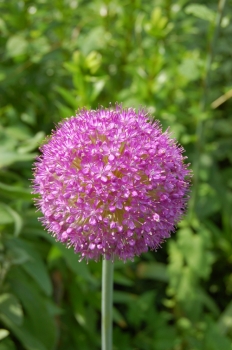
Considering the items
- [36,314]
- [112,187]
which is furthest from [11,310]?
[112,187]

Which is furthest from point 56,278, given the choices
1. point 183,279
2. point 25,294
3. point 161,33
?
point 161,33

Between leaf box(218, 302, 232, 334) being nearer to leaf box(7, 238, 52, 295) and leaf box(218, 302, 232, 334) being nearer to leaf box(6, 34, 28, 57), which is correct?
leaf box(7, 238, 52, 295)

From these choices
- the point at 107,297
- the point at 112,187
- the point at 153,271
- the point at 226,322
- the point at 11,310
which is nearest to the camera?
the point at 112,187

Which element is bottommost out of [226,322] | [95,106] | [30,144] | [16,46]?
[226,322]

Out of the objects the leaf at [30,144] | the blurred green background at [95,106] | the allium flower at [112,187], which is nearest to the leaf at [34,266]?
the blurred green background at [95,106]

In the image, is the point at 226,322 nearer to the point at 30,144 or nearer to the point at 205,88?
the point at 205,88

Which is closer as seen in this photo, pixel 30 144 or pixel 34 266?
pixel 34 266

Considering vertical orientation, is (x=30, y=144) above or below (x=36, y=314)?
above
